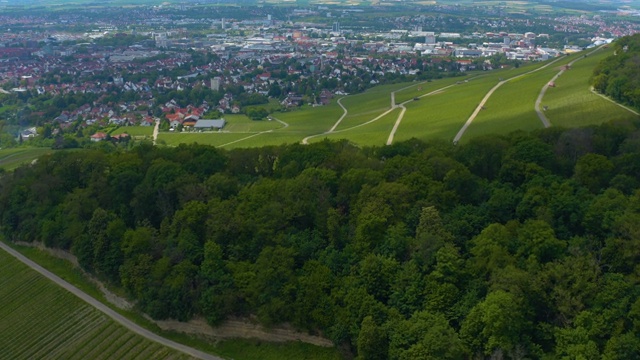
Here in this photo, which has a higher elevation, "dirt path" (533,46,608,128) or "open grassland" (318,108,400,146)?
"dirt path" (533,46,608,128)

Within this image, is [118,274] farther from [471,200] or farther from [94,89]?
[94,89]

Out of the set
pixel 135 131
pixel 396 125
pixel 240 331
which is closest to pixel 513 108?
pixel 396 125

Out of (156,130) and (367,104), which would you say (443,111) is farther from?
(156,130)

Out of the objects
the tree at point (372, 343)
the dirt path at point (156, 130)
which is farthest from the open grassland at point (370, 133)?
the tree at point (372, 343)

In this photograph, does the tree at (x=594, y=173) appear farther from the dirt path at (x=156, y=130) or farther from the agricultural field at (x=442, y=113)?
the dirt path at (x=156, y=130)

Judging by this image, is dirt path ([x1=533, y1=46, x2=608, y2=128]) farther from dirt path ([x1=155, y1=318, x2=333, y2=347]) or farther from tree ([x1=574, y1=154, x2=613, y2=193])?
dirt path ([x1=155, y1=318, x2=333, y2=347])

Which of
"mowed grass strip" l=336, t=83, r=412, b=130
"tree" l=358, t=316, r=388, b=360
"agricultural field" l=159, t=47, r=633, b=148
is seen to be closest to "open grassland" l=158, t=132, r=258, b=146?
"agricultural field" l=159, t=47, r=633, b=148
